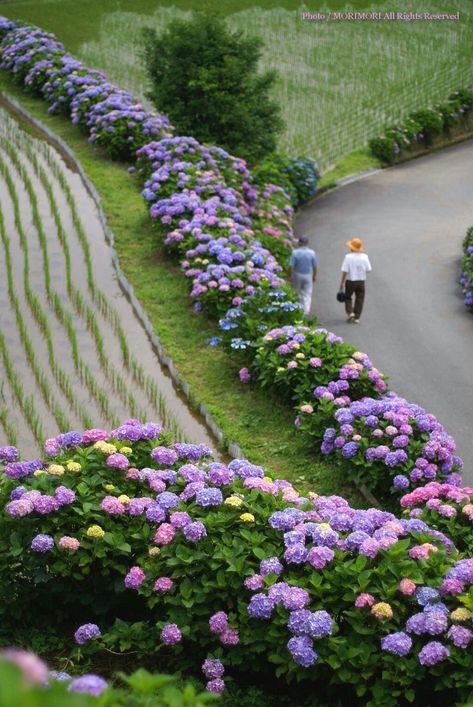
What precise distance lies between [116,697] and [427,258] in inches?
611

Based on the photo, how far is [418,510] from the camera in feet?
22.7

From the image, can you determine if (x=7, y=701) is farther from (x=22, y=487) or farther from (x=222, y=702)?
(x=22, y=487)

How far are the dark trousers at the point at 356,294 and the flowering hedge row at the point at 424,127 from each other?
10143mm

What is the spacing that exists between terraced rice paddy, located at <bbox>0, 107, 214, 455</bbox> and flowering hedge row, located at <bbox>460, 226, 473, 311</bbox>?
4.96 m

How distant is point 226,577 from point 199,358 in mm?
5787

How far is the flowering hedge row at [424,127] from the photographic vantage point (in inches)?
917

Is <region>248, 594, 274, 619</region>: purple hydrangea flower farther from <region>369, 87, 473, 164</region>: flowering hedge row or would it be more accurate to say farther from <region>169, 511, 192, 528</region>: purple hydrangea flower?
<region>369, 87, 473, 164</region>: flowering hedge row

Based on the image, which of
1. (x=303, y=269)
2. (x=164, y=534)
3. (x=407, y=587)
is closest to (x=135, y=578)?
(x=164, y=534)

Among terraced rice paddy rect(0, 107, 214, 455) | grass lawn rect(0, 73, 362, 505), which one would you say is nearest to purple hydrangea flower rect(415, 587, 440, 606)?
grass lawn rect(0, 73, 362, 505)

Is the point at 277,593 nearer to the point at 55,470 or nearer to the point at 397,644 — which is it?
the point at 397,644

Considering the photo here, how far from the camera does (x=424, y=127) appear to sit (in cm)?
2441

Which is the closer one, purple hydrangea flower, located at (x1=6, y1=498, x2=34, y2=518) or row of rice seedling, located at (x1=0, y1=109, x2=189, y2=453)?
purple hydrangea flower, located at (x1=6, y1=498, x2=34, y2=518)

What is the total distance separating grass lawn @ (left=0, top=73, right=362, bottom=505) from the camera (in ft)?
30.5

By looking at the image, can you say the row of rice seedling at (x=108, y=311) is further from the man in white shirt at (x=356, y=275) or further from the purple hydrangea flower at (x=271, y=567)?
the purple hydrangea flower at (x=271, y=567)
